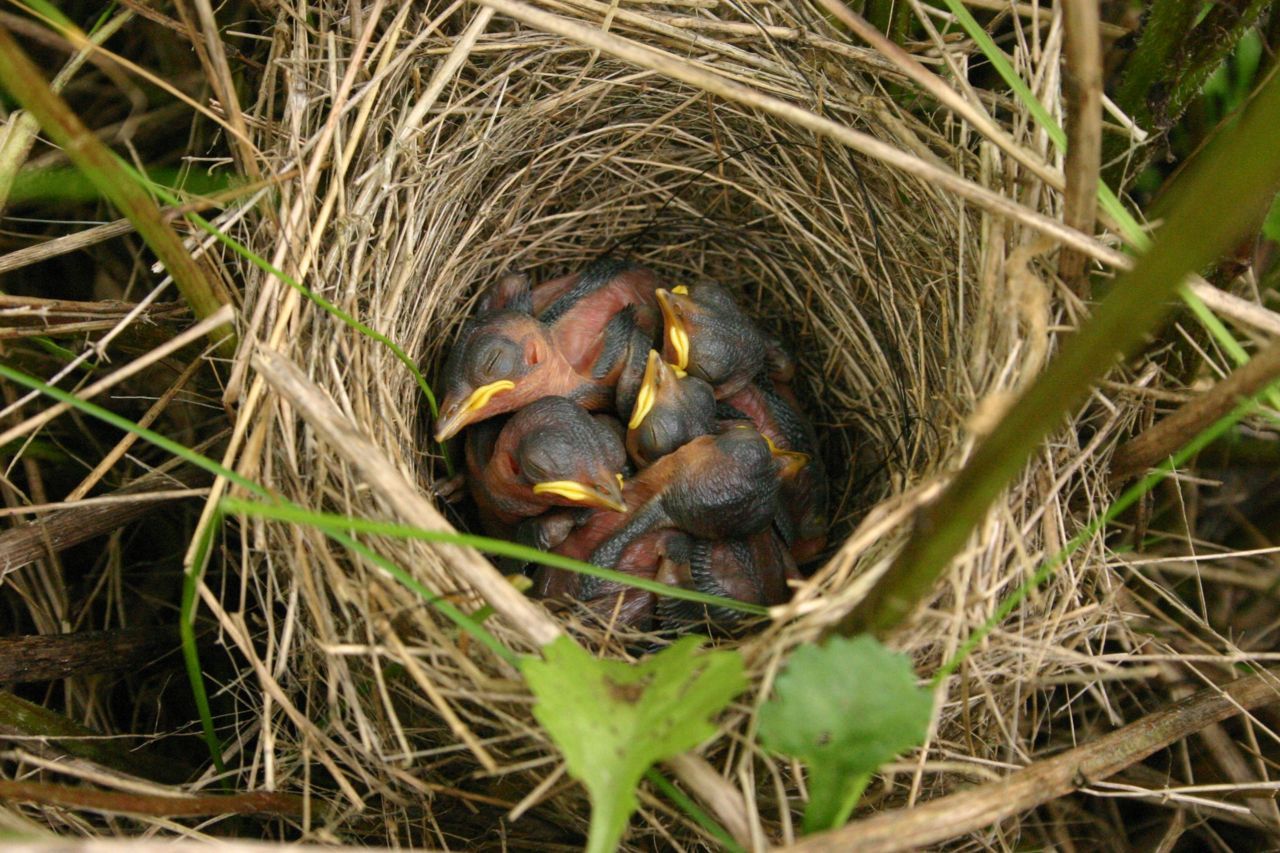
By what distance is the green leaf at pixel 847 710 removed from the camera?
752 millimetres

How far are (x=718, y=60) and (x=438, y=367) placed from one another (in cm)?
57

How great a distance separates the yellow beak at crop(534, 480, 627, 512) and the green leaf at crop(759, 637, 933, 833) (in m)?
0.46

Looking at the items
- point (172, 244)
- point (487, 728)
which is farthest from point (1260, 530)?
point (172, 244)

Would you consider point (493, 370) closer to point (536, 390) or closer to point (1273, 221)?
point (536, 390)

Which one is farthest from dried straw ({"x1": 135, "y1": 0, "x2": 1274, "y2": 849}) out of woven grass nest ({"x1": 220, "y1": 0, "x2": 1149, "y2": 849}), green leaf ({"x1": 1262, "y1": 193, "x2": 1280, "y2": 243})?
green leaf ({"x1": 1262, "y1": 193, "x2": 1280, "y2": 243})

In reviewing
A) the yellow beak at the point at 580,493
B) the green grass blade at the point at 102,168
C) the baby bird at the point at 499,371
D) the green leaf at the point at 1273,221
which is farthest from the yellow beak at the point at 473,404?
the green leaf at the point at 1273,221

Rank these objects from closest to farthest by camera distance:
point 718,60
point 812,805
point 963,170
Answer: point 812,805, point 963,170, point 718,60

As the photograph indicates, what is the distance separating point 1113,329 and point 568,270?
114 cm

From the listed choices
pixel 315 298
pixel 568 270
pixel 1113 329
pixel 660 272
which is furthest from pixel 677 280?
pixel 1113 329

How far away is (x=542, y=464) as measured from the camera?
119 centimetres

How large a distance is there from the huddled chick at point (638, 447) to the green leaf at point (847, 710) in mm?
438

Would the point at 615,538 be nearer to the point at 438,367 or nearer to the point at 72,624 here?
the point at 438,367

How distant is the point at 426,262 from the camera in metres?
1.32

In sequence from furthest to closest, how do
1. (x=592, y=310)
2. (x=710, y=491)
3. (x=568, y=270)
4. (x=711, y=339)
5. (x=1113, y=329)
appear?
(x=568, y=270)
(x=592, y=310)
(x=711, y=339)
(x=710, y=491)
(x=1113, y=329)
